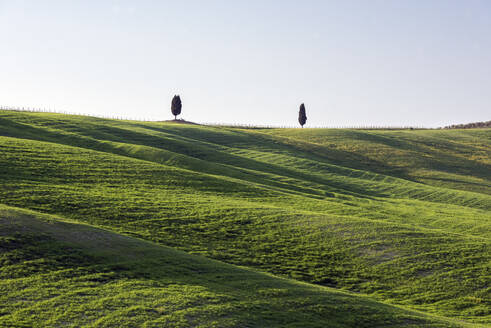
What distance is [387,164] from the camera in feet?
269

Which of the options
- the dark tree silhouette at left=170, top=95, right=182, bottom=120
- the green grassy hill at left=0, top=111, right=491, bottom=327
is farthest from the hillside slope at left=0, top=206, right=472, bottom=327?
the dark tree silhouette at left=170, top=95, right=182, bottom=120

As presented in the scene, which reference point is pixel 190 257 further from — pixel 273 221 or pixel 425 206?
pixel 425 206

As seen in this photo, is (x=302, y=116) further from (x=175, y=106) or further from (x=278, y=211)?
(x=278, y=211)

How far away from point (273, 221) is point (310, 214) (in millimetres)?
3657

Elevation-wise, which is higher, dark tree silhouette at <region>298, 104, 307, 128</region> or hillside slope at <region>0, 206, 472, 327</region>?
dark tree silhouette at <region>298, 104, 307, 128</region>

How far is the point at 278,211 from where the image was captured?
35.9m

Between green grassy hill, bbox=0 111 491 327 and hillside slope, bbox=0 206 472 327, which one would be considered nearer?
hillside slope, bbox=0 206 472 327

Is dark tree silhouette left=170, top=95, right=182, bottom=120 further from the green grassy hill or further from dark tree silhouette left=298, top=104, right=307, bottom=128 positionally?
the green grassy hill

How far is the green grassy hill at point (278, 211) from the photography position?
2745 centimetres

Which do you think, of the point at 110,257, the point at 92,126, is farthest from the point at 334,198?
the point at 92,126

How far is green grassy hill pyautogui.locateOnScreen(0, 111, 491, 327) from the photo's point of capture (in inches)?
1081

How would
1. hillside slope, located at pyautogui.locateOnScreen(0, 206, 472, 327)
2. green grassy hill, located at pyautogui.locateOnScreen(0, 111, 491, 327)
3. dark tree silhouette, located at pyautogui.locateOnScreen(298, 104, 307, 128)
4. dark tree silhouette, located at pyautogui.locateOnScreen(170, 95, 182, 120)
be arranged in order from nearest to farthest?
hillside slope, located at pyautogui.locateOnScreen(0, 206, 472, 327) → green grassy hill, located at pyautogui.locateOnScreen(0, 111, 491, 327) → dark tree silhouette, located at pyautogui.locateOnScreen(170, 95, 182, 120) → dark tree silhouette, located at pyautogui.locateOnScreen(298, 104, 307, 128)

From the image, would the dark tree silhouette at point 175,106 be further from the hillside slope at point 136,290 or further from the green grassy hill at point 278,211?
the hillside slope at point 136,290

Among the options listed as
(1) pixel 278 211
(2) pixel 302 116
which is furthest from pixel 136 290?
(2) pixel 302 116
